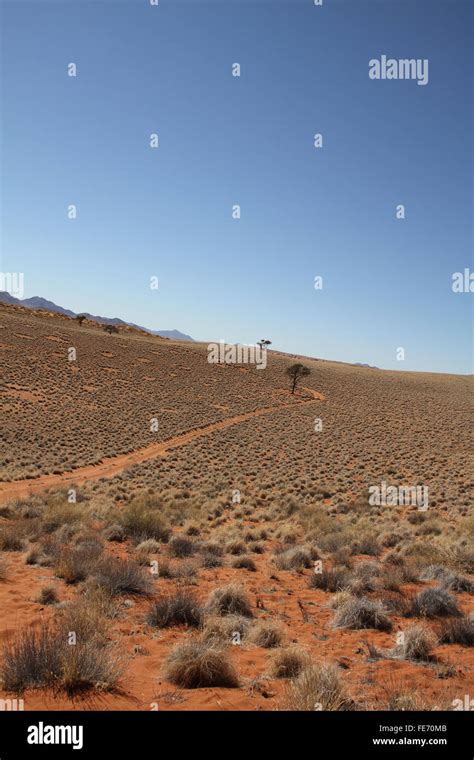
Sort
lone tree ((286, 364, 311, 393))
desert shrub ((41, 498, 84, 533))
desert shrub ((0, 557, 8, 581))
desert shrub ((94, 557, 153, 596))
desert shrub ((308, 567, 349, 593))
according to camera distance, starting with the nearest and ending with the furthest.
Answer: desert shrub ((94, 557, 153, 596)) → desert shrub ((0, 557, 8, 581)) → desert shrub ((308, 567, 349, 593)) → desert shrub ((41, 498, 84, 533)) → lone tree ((286, 364, 311, 393))

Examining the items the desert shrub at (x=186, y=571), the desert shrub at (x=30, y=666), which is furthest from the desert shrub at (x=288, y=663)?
the desert shrub at (x=186, y=571)

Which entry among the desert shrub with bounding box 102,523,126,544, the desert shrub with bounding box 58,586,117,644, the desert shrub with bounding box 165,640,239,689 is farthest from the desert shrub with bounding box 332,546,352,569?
the desert shrub with bounding box 165,640,239,689

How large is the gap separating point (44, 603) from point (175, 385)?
5380 centimetres

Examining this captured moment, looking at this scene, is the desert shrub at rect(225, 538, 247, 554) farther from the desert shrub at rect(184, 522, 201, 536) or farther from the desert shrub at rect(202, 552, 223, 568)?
the desert shrub at rect(184, 522, 201, 536)

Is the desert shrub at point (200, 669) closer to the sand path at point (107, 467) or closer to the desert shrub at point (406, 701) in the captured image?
the desert shrub at point (406, 701)

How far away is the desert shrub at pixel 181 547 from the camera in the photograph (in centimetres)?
1116

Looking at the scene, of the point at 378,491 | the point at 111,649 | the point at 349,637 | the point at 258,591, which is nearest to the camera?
the point at 111,649

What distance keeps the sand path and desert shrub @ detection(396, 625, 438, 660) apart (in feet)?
49.1

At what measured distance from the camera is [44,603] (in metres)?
7.43

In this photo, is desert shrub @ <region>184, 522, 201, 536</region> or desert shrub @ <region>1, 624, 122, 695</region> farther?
desert shrub @ <region>184, 522, 201, 536</region>

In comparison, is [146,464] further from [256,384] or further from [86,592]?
[256,384]

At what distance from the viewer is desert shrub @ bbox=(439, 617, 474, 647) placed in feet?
21.3
